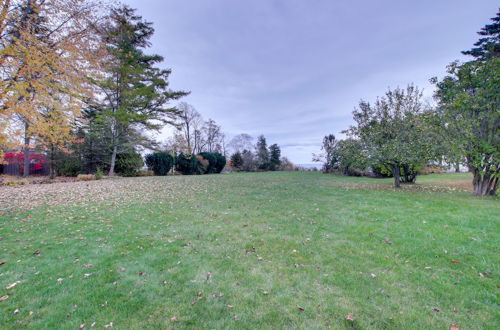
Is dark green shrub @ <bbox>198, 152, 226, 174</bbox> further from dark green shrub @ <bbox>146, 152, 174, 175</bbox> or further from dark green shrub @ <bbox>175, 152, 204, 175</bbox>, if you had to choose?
dark green shrub @ <bbox>146, 152, 174, 175</bbox>

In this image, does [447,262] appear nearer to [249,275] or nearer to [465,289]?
[465,289]

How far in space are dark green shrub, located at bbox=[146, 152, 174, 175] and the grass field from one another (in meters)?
14.8

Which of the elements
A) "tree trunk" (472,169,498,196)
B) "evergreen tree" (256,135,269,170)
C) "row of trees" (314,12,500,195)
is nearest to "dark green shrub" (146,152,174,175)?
"evergreen tree" (256,135,269,170)

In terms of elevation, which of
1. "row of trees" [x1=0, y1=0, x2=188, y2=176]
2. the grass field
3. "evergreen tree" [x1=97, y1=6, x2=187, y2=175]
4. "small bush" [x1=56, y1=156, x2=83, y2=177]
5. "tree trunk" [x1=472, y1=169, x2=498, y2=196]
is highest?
"evergreen tree" [x1=97, y1=6, x2=187, y2=175]

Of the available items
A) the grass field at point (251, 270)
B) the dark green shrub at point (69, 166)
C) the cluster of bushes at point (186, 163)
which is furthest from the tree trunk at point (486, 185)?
the dark green shrub at point (69, 166)

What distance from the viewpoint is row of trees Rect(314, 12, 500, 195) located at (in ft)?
25.9

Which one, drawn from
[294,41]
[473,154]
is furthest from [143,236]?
[294,41]

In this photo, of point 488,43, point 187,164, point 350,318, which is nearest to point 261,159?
point 187,164

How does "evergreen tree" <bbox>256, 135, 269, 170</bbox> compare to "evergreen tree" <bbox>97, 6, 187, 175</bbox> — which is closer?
"evergreen tree" <bbox>97, 6, 187, 175</bbox>

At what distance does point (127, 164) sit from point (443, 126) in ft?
69.2

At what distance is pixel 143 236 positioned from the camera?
407 centimetres

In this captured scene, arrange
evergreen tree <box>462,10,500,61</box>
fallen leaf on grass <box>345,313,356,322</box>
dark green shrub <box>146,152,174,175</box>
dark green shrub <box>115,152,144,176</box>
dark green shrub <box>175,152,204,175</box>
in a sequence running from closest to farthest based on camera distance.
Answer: fallen leaf on grass <box>345,313,356,322</box> → evergreen tree <box>462,10,500,61</box> → dark green shrub <box>115,152,144,176</box> → dark green shrub <box>146,152,174,175</box> → dark green shrub <box>175,152,204,175</box>

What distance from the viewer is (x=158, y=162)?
19984mm

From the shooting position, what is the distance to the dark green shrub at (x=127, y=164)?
1755 cm
